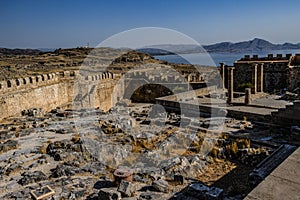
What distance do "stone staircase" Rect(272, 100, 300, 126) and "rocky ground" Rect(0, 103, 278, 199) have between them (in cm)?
211

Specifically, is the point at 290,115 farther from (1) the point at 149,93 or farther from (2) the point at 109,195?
(1) the point at 149,93

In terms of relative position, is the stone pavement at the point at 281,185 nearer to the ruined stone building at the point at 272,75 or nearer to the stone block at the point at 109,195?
the stone block at the point at 109,195

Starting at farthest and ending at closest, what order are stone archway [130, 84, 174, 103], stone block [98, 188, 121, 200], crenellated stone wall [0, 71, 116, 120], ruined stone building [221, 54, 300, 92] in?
stone archway [130, 84, 174, 103]
ruined stone building [221, 54, 300, 92]
crenellated stone wall [0, 71, 116, 120]
stone block [98, 188, 121, 200]

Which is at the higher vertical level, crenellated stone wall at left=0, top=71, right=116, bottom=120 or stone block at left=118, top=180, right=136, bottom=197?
crenellated stone wall at left=0, top=71, right=116, bottom=120

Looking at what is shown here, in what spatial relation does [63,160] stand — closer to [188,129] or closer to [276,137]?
[188,129]

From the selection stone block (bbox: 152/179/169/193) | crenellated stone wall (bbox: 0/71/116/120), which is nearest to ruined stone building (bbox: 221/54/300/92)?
crenellated stone wall (bbox: 0/71/116/120)

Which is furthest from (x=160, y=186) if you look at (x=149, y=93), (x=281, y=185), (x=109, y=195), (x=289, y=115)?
(x=149, y=93)

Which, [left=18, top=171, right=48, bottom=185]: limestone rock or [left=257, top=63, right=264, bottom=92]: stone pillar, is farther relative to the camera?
[left=257, top=63, right=264, bottom=92]: stone pillar

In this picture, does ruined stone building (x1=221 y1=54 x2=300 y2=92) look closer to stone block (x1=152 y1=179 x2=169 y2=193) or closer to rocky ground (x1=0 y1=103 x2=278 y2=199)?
rocky ground (x1=0 y1=103 x2=278 y2=199)

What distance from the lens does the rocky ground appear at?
22.0 ft

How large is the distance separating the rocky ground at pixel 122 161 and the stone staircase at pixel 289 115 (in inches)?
→ 82.9

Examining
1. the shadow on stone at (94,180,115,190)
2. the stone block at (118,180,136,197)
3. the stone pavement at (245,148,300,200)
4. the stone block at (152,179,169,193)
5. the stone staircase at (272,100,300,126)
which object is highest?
the stone pavement at (245,148,300,200)

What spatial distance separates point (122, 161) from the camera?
8.79 m

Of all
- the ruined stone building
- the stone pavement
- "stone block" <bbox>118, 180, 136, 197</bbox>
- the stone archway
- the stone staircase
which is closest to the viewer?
the stone pavement
